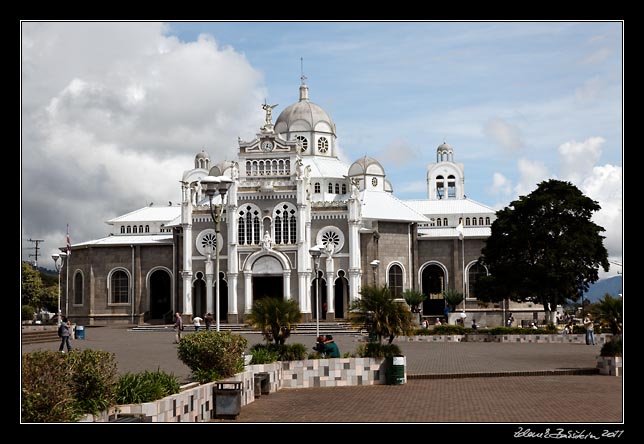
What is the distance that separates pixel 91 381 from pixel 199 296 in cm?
5519

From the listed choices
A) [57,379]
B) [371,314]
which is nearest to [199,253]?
[371,314]

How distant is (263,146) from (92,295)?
19147mm

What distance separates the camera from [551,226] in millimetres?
53312

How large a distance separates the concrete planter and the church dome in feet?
174

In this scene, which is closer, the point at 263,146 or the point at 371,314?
the point at 371,314

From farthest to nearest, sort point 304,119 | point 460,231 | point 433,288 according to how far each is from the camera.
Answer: point 304,119 → point 433,288 → point 460,231

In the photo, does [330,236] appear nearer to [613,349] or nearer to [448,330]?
[448,330]

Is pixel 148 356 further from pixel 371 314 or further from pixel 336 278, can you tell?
pixel 336 278

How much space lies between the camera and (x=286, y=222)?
6594 cm

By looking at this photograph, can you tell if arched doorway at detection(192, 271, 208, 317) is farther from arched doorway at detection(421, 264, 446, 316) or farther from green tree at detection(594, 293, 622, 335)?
A: green tree at detection(594, 293, 622, 335)

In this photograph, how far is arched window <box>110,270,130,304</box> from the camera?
235 feet

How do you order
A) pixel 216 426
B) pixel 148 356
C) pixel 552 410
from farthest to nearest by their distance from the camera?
pixel 148 356 → pixel 552 410 → pixel 216 426

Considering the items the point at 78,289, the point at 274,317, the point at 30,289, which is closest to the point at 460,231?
the point at 78,289

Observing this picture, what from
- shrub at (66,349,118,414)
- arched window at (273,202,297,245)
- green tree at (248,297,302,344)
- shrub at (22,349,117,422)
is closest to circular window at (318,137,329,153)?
arched window at (273,202,297,245)
